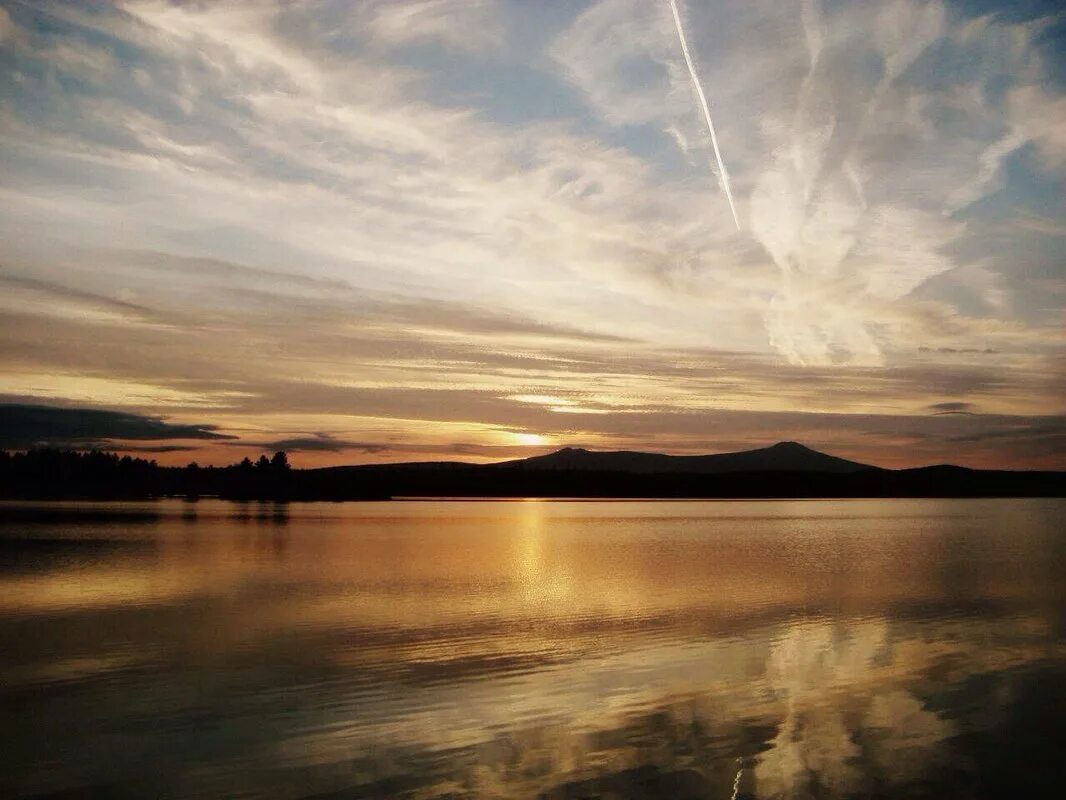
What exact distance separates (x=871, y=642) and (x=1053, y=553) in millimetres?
31398

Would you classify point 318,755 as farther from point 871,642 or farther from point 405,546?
point 405,546

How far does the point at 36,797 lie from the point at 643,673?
9805mm

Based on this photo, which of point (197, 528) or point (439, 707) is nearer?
point (439, 707)

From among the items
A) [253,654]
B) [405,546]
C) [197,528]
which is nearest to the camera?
[253,654]

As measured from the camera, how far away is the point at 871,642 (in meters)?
19.4

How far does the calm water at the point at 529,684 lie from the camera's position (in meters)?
10.5

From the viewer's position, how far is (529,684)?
1520cm

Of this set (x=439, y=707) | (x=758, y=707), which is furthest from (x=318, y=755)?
(x=758, y=707)

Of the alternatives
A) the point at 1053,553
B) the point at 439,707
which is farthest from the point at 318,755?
the point at 1053,553

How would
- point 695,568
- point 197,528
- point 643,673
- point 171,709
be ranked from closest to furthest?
point 171,709, point 643,673, point 695,568, point 197,528

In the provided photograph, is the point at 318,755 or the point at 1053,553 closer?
the point at 318,755

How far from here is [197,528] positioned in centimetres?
6512

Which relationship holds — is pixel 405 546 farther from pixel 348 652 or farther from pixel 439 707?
pixel 439 707

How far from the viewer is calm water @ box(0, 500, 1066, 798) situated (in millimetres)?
10523
